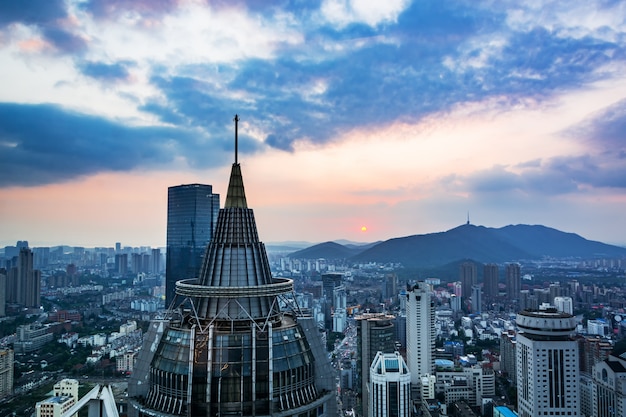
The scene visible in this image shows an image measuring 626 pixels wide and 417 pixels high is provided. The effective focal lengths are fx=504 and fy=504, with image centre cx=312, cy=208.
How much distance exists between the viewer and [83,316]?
178 ft

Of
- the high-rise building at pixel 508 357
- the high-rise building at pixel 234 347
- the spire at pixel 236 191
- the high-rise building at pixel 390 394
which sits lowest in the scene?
the high-rise building at pixel 508 357

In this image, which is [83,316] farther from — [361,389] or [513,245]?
[513,245]

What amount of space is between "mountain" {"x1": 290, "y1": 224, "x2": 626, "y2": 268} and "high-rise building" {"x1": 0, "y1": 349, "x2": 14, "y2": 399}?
327ft

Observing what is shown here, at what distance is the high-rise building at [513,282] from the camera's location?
267ft

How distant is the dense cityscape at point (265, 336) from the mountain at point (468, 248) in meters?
40.3

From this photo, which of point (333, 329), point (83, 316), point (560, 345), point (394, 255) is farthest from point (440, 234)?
point (560, 345)

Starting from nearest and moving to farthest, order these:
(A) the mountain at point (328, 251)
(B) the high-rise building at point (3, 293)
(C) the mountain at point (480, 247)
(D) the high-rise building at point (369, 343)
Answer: (D) the high-rise building at point (369, 343) → (B) the high-rise building at point (3, 293) → (A) the mountain at point (328, 251) → (C) the mountain at point (480, 247)

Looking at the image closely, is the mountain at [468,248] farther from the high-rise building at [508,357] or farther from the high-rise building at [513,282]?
the high-rise building at [508,357]

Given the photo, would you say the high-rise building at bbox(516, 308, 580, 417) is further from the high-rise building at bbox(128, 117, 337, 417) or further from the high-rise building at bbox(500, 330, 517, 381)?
the high-rise building at bbox(128, 117, 337, 417)

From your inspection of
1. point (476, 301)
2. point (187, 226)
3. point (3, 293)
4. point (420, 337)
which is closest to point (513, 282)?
point (476, 301)

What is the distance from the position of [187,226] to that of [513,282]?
55.9m

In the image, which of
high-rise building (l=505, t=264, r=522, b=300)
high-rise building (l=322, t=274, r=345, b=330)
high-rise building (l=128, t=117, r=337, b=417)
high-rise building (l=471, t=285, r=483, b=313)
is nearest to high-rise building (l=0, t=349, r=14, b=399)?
high-rise building (l=128, t=117, r=337, b=417)

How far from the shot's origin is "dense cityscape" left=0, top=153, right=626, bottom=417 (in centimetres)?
1065

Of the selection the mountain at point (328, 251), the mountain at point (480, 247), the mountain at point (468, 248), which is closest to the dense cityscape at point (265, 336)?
the mountain at point (328, 251)
